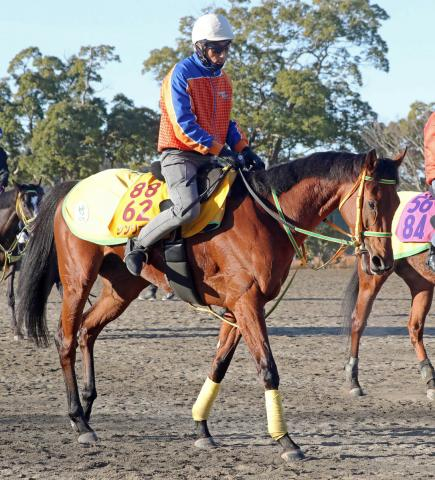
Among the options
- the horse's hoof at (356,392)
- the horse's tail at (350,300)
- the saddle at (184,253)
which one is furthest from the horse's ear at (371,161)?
the horse's tail at (350,300)

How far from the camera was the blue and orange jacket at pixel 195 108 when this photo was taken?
622 cm

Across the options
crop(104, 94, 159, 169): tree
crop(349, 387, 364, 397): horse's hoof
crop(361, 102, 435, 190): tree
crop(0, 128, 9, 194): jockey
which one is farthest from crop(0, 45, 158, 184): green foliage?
crop(349, 387, 364, 397): horse's hoof

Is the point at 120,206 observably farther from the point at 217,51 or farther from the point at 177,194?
the point at 217,51

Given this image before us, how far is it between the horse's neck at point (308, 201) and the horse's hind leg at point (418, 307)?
2.99 m

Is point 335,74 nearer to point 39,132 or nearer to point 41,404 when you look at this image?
point 39,132

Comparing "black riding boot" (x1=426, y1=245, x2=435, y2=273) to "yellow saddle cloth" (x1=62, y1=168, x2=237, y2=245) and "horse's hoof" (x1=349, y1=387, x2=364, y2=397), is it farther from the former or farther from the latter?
"yellow saddle cloth" (x1=62, y1=168, x2=237, y2=245)

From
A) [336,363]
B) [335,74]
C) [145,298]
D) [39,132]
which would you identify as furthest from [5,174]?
[335,74]

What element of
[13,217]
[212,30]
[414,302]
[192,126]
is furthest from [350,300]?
[13,217]

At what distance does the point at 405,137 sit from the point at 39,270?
26879mm

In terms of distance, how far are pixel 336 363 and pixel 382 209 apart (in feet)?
14.3

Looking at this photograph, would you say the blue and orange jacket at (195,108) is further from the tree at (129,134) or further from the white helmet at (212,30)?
the tree at (129,134)

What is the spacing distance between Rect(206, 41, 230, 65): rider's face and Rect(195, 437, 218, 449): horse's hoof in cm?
265

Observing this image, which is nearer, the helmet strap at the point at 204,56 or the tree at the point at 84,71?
the helmet strap at the point at 204,56

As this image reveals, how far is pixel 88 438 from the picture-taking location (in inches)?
250
